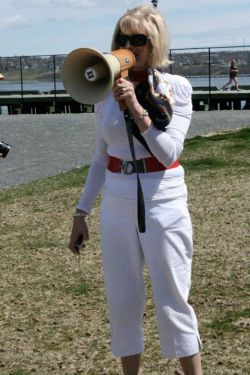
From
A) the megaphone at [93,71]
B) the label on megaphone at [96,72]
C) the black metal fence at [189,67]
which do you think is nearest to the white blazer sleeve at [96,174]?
the megaphone at [93,71]

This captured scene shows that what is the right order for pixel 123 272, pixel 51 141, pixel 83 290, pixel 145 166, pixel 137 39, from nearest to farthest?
pixel 137 39 < pixel 145 166 < pixel 123 272 < pixel 83 290 < pixel 51 141

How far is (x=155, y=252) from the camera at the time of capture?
333 centimetres

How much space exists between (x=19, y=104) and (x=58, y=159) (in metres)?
21.9

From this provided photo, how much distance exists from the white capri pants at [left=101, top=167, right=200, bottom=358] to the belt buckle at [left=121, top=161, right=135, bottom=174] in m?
0.02

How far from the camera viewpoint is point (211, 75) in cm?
3412

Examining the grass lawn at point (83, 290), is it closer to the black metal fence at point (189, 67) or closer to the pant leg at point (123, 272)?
the pant leg at point (123, 272)

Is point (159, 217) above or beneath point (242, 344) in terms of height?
above

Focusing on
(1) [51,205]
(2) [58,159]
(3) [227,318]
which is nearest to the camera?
(3) [227,318]

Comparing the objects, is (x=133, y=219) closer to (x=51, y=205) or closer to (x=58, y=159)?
(x=51, y=205)

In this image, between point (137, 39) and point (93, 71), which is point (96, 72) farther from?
point (137, 39)

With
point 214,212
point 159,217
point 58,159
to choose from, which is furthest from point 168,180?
point 58,159

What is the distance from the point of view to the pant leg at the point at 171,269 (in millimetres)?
3312

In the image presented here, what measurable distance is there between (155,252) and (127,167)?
0.37 m

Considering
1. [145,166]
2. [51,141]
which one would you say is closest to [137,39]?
[145,166]
